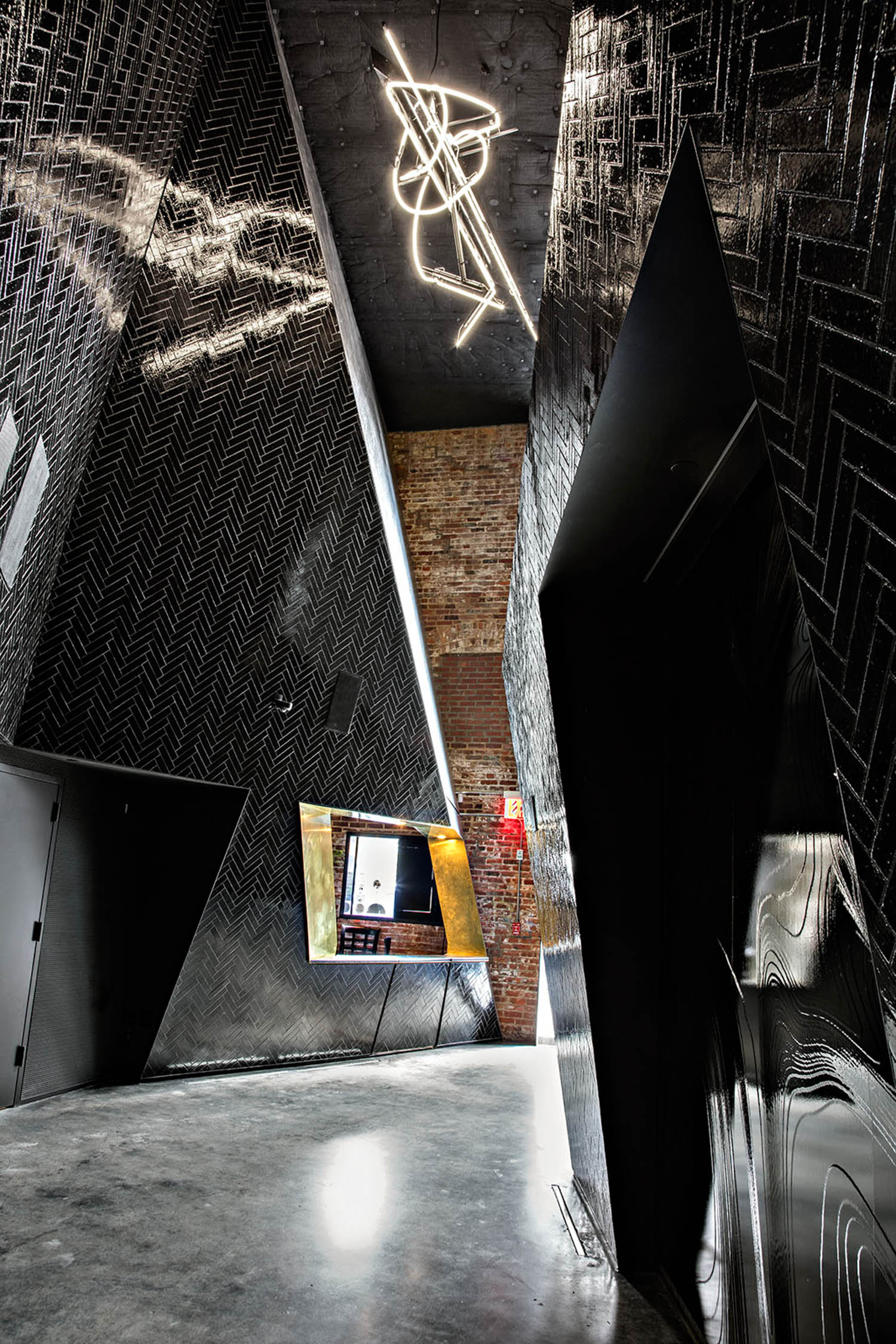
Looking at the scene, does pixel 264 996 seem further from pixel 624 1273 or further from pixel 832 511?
pixel 832 511

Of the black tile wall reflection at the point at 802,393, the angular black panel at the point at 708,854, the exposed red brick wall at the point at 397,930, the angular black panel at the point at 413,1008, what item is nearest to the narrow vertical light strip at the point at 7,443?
the black tile wall reflection at the point at 802,393

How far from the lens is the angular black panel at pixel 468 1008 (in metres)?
9.40

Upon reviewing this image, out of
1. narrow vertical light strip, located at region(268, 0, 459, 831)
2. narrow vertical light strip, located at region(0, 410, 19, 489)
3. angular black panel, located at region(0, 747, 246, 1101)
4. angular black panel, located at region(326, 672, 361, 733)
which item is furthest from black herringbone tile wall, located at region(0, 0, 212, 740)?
angular black panel, located at region(326, 672, 361, 733)

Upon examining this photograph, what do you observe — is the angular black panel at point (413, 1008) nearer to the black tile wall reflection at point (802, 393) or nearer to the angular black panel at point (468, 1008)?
the angular black panel at point (468, 1008)

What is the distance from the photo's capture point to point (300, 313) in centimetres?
655

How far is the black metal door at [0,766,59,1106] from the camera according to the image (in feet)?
18.8

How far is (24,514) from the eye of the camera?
4781 mm

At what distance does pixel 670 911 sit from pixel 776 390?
2.60 metres

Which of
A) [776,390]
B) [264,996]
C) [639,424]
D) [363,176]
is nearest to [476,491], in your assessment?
[363,176]

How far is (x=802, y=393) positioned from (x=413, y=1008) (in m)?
8.56

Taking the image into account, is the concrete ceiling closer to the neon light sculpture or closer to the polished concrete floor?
the neon light sculpture

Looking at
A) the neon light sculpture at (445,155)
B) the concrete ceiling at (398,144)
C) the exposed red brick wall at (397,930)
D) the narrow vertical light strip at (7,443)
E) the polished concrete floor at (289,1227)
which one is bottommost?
the polished concrete floor at (289,1227)

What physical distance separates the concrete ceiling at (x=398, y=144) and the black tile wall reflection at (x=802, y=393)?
4385mm

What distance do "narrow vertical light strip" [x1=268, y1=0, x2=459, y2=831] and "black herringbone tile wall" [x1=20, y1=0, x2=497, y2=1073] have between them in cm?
25
